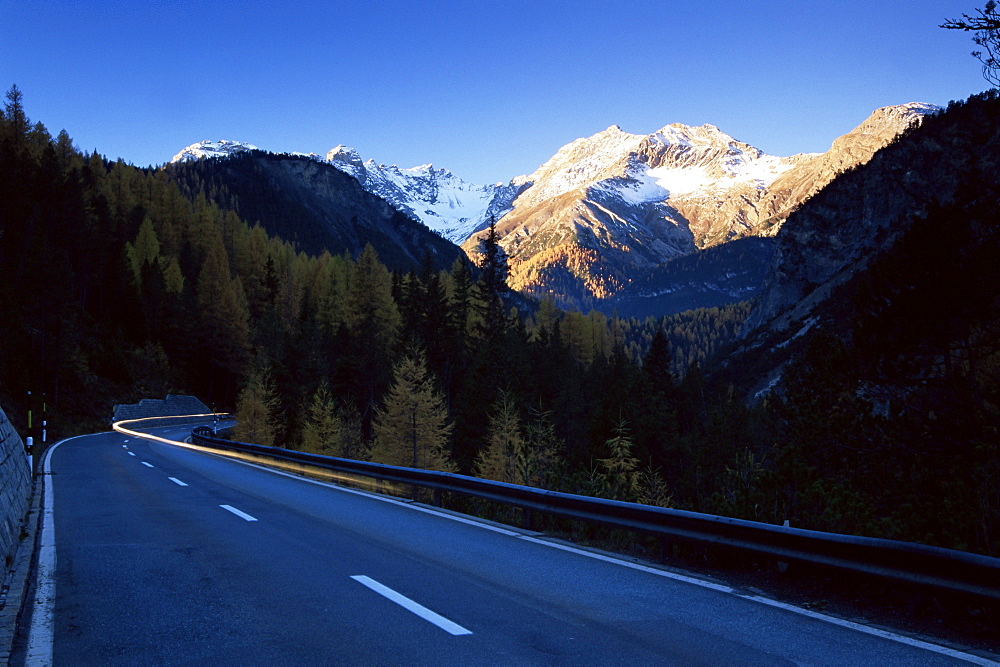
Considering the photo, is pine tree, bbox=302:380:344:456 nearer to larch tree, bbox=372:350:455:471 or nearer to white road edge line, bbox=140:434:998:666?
larch tree, bbox=372:350:455:471

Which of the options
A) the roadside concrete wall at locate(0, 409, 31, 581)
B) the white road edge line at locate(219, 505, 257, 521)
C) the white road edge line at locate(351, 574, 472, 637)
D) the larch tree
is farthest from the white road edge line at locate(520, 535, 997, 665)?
the larch tree

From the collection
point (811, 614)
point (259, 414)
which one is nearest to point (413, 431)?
point (259, 414)

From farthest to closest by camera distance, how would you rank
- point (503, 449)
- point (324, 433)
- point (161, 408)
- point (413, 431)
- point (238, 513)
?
point (161, 408)
point (324, 433)
point (413, 431)
point (503, 449)
point (238, 513)

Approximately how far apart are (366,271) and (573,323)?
44.2 m

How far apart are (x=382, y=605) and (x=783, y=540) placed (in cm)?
379

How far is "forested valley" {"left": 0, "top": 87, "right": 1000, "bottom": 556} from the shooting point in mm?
13133

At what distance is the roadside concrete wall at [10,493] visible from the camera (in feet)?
23.7

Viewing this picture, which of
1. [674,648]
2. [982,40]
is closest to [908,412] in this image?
[982,40]

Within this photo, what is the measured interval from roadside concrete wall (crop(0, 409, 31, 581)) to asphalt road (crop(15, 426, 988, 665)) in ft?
1.46

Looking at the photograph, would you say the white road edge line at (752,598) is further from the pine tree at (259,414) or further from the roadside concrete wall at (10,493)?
the pine tree at (259,414)

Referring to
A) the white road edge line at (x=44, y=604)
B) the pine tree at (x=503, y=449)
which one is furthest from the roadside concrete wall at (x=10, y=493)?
the pine tree at (x=503, y=449)

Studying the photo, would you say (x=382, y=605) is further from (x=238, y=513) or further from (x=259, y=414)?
A: (x=259, y=414)

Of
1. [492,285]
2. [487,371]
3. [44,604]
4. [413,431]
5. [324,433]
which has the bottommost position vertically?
[324,433]

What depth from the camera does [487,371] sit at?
50.1 meters
